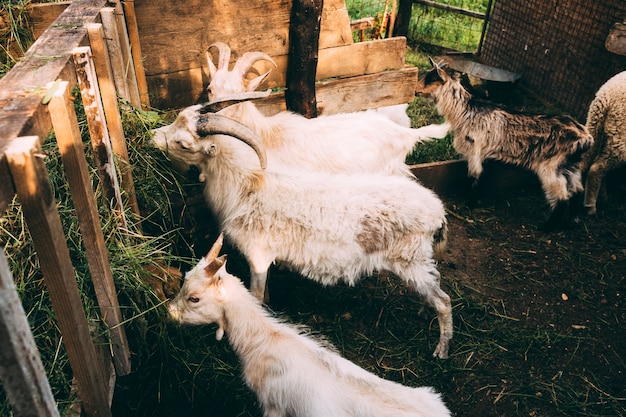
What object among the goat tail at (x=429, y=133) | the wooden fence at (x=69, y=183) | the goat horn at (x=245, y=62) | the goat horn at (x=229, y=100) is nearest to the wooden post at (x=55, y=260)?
the wooden fence at (x=69, y=183)

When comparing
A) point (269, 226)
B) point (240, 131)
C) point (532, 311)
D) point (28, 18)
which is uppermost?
point (28, 18)

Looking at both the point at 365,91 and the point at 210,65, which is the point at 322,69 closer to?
the point at 365,91

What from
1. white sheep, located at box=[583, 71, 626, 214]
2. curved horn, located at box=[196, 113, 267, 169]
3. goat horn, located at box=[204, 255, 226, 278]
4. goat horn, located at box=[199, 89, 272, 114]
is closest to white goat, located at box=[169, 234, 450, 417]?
goat horn, located at box=[204, 255, 226, 278]

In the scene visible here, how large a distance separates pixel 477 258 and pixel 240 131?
10.3 ft

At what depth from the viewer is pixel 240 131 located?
3.98m

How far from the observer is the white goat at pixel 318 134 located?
4742 mm

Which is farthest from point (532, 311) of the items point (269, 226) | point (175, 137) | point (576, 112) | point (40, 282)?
point (576, 112)

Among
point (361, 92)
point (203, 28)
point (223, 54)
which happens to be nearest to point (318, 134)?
point (361, 92)

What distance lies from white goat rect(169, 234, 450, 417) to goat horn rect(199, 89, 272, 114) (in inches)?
50.2

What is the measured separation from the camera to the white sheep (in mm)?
6141

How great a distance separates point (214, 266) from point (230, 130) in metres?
1.14

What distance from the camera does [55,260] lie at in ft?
6.63

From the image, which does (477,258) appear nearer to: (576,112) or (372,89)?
(372,89)

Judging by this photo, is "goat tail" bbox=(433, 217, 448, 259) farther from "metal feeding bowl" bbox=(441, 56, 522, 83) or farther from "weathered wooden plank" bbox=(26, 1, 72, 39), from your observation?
"metal feeding bowl" bbox=(441, 56, 522, 83)
